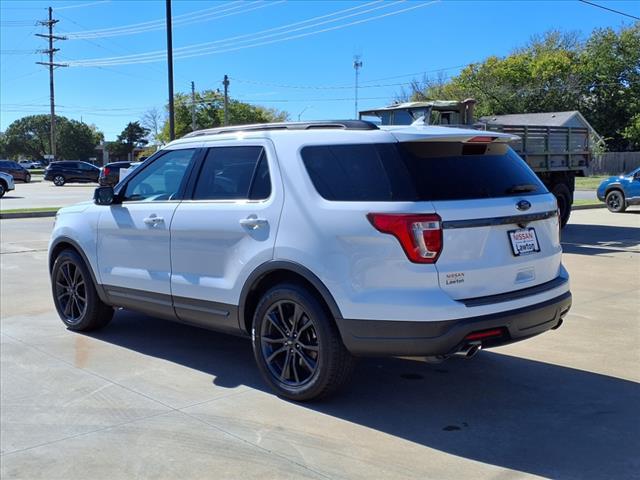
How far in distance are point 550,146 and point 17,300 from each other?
454 inches

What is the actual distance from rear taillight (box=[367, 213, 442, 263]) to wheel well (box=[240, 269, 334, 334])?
2.33 ft

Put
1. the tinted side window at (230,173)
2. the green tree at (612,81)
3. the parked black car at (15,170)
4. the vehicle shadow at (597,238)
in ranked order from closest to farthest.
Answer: the tinted side window at (230,173) < the vehicle shadow at (597,238) < the parked black car at (15,170) < the green tree at (612,81)

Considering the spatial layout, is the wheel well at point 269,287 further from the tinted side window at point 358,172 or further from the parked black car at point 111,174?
the parked black car at point 111,174

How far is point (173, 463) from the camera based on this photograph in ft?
11.9

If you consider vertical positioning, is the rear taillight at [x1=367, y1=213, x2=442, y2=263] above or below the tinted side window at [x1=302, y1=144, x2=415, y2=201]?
below

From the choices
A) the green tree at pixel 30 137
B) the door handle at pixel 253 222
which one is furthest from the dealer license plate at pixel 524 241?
the green tree at pixel 30 137

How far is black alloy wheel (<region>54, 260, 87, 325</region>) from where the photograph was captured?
638 centimetres

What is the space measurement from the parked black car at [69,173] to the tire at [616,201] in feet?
110

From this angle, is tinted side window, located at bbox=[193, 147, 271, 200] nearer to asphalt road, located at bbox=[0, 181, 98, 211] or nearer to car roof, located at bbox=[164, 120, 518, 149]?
car roof, located at bbox=[164, 120, 518, 149]

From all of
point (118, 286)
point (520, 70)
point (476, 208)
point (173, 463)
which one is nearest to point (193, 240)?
point (118, 286)

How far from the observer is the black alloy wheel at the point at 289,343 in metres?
4.38

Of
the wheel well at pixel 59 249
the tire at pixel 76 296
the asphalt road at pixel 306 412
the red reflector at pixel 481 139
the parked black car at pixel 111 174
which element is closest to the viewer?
the asphalt road at pixel 306 412

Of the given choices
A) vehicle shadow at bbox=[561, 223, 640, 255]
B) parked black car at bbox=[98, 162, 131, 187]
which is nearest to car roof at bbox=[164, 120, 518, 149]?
vehicle shadow at bbox=[561, 223, 640, 255]

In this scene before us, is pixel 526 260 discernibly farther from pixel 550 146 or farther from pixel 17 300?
pixel 550 146
